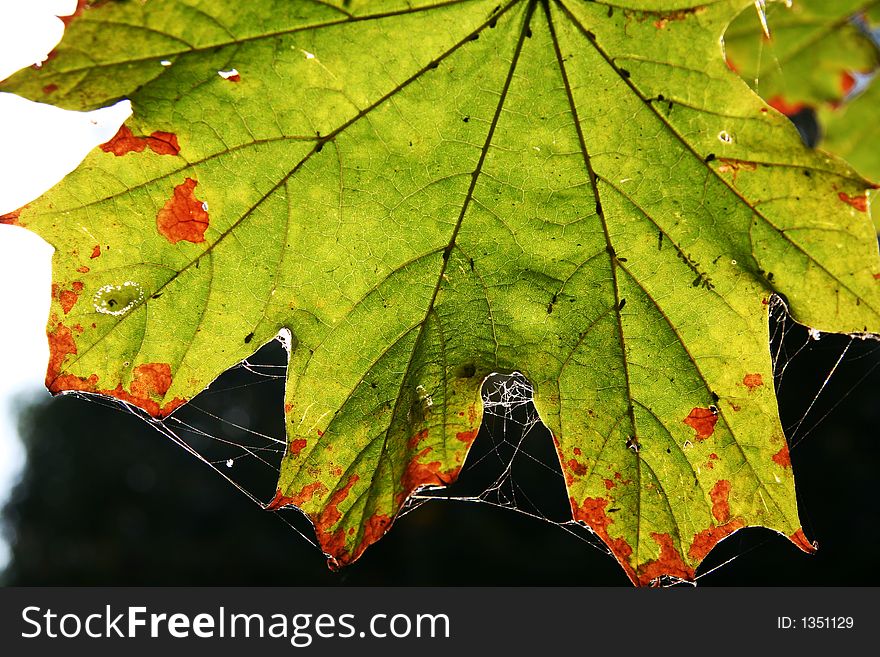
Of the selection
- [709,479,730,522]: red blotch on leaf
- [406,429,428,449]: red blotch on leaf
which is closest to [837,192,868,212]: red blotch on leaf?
[709,479,730,522]: red blotch on leaf

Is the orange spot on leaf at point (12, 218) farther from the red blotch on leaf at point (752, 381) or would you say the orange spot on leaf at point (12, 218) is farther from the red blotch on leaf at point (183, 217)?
the red blotch on leaf at point (752, 381)

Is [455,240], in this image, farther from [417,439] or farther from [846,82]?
[846,82]

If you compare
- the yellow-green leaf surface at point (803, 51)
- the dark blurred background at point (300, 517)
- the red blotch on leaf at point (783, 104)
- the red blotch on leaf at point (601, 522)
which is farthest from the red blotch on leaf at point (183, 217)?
the dark blurred background at point (300, 517)

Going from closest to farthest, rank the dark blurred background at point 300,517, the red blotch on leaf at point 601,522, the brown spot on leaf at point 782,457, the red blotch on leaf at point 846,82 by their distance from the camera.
A: 1. the brown spot on leaf at point 782,457
2. the red blotch on leaf at point 601,522
3. the red blotch on leaf at point 846,82
4. the dark blurred background at point 300,517

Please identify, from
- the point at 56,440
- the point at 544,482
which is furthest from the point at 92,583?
the point at 544,482

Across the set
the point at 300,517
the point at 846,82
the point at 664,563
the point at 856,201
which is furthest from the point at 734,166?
the point at 300,517

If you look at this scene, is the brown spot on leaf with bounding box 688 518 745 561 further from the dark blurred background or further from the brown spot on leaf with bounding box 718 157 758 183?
the dark blurred background
